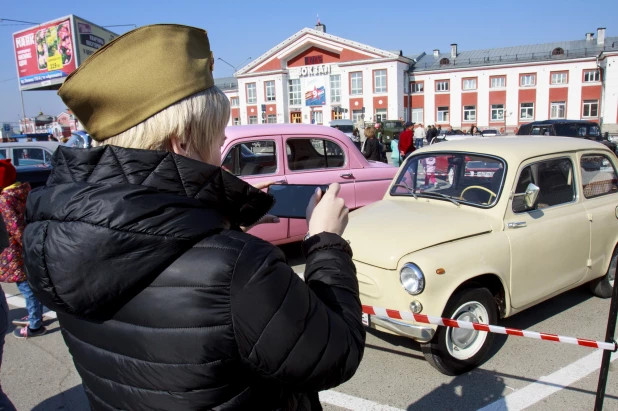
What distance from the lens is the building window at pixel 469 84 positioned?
57125 millimetres

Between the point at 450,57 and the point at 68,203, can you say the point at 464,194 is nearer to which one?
the point at 68,203

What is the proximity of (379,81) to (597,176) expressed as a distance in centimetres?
5452

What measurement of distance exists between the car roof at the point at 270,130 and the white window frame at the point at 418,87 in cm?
5602

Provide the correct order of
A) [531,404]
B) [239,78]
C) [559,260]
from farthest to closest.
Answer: [239,78] → [559,260] → [531,404]

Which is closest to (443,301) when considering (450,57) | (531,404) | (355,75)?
(531,404)

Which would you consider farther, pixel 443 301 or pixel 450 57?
pixel 450 57

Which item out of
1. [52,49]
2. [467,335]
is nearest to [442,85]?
[52,49]

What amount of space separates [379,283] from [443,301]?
0.51 meters

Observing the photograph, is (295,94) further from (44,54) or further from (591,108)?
(44,54)

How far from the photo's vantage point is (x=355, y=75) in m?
58.1

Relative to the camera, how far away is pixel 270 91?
209 feet

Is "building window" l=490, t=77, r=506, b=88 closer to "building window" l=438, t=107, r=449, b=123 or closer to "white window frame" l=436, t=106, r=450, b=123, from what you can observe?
"white window frame" l=436, t=106, r=450, b=123

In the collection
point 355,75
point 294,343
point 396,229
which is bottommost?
point 396,229

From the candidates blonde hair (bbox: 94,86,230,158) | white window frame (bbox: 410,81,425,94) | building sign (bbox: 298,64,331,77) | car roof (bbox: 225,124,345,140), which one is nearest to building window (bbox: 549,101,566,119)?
white window frame (bbox: 410,81,425,94)
